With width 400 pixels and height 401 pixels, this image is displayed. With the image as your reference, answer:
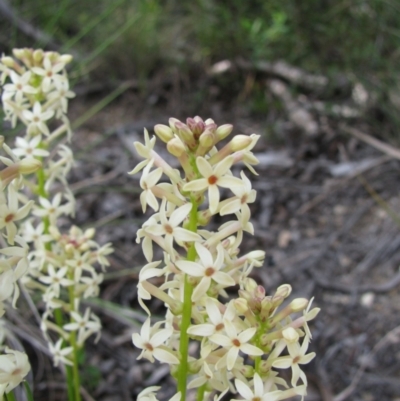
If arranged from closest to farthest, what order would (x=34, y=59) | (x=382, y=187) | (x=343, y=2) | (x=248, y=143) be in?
A: (x=248, y=143)
(x=34, y=59)
(x=382, y=187)
(x=343, y=2)

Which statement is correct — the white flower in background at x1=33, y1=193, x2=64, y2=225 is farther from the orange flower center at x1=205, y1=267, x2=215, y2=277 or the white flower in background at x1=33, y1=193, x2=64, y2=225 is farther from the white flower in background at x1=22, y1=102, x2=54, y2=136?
the orange flower center at x1=205, y1=267, x2=215, y2=277

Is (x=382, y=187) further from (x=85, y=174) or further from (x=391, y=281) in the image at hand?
(x=85, y=174)

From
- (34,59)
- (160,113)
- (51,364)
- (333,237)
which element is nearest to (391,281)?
(333,237)

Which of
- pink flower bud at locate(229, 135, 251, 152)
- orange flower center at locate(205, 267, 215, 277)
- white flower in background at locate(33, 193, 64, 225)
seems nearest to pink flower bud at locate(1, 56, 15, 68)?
white flower in background at locate(33, 193, 64, 225)

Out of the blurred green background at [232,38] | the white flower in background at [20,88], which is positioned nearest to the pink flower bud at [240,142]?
the white flower in background at [20,88]

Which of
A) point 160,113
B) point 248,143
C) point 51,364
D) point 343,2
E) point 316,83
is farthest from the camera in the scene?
point 160,113
